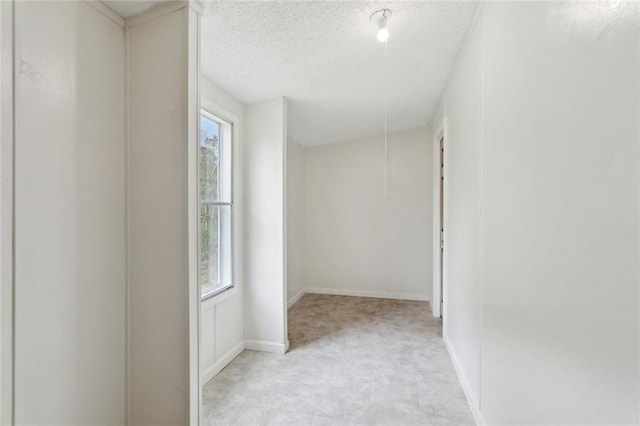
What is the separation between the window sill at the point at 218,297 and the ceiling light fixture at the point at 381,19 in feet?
7.26

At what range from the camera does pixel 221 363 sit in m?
2.55

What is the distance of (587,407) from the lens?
869 millimetres

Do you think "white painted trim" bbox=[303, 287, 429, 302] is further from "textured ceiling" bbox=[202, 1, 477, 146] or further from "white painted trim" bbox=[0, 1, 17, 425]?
"white painted trim" bbox=[0, 1, 17, 425]

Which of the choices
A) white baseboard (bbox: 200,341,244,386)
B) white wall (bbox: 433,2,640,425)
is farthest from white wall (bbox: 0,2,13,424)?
white wall (bbox: 433,2,640,425)

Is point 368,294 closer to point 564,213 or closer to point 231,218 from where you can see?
point 231,218

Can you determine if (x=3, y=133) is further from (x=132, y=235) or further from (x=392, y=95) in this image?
(x=392, y=95)

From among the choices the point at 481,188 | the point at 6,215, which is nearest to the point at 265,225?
the point at 481,188

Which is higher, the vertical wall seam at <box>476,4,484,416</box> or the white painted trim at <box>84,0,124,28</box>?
the white painted trim at <box>84,0,124,28</box>

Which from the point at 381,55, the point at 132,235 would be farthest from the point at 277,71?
the point at 132,235

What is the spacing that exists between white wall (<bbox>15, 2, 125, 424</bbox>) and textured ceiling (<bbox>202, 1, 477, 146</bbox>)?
676 millimetres

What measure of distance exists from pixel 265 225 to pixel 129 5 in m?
1.88

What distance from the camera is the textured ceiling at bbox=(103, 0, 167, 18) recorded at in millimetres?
1383

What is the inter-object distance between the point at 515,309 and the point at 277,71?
7.14 feet

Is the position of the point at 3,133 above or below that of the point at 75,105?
below
